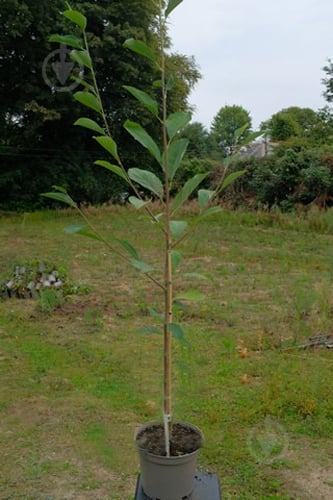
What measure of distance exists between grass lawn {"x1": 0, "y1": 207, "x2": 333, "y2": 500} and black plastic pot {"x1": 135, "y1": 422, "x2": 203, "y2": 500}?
0.83 ft

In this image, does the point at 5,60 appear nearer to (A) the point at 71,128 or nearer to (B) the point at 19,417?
(A) the point at 71,128

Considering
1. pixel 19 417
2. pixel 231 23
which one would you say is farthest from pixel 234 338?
pixel 231 23

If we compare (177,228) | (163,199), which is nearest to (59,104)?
(163,199)

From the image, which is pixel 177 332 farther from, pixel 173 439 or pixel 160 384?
pixel 160 384

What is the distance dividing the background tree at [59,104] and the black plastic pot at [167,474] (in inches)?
460

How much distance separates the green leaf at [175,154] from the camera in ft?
4.01

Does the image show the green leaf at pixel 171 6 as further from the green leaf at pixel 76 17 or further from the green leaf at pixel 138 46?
the green leaf at pixel 76 17

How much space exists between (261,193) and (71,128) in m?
5.98

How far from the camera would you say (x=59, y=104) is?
12586 millimetres

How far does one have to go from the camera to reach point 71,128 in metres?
13.4

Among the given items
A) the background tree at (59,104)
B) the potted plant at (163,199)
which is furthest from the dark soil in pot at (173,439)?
the background tree at (59,104)

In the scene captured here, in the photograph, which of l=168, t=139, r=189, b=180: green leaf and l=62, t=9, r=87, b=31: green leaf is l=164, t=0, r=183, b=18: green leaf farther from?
l=168, t=139, r=189, b=180: green leaf

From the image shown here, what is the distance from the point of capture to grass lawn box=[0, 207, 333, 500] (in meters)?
1.89

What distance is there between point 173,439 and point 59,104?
12.4m
